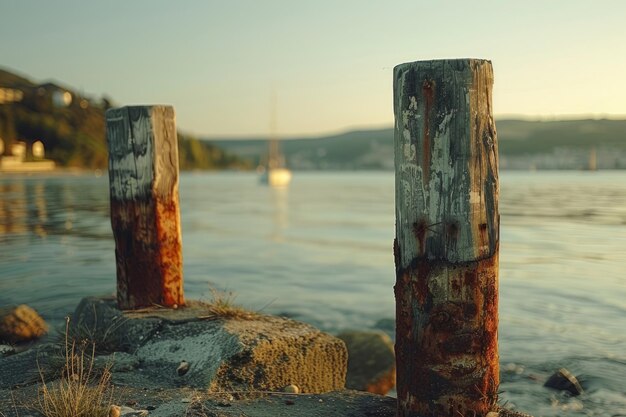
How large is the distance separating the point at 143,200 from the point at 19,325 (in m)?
3.40

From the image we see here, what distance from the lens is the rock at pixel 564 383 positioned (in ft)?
27.9

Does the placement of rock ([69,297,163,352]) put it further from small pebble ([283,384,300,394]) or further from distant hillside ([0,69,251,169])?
distant hillside ([0,69,251,169])

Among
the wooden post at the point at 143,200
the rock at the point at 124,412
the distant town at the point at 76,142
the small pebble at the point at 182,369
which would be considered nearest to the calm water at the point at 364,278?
the wooden post at the point at 143,200

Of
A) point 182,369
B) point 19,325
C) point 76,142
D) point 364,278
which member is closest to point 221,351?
point 182,369

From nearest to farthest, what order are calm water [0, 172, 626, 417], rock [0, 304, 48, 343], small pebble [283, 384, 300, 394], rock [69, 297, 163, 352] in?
small pebble [283, 384, 300, 394] < rock [69, 297, 163, 352] < rock [0, 304, 48, 343] < calm water [0, 172, 626, 417]

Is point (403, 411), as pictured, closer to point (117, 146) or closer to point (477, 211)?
point (477, 211)

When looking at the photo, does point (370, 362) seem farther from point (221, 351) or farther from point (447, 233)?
point (447, 233)

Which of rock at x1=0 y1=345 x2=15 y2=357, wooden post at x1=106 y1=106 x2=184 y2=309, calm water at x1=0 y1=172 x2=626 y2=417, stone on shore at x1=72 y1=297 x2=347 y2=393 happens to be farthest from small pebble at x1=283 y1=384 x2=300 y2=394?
calm water at x1=0 y1=172 x2=626 y2=417

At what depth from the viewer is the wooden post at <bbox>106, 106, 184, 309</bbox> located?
23.6 ft

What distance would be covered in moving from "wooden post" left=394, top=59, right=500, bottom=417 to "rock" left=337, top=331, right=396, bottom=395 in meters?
3.87

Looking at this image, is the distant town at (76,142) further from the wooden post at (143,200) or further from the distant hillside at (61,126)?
the wooden post at (143,200)

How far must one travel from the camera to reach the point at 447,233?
4410mm

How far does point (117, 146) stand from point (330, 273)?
10.8 metres

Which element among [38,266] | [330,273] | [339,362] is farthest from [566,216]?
[339,362]
